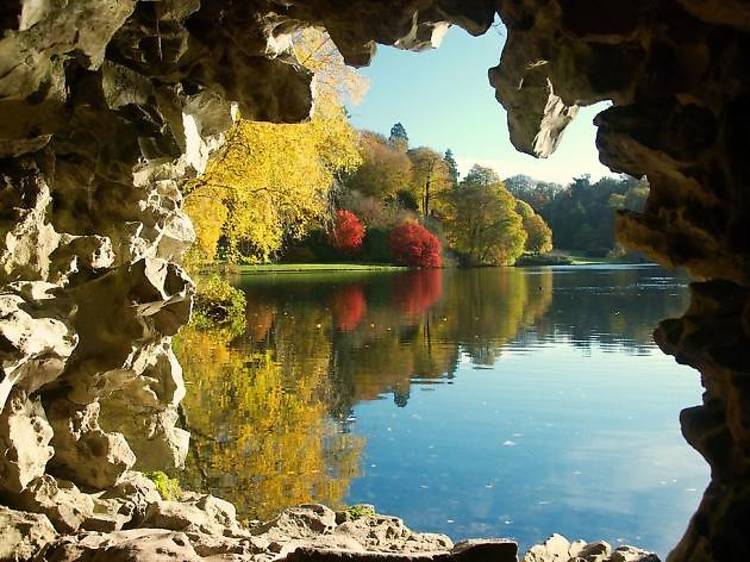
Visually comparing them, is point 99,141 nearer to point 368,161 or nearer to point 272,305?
point 272,305

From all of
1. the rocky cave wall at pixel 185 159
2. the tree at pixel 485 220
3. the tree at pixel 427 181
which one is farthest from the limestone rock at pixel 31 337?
the tree at pixel 427 181

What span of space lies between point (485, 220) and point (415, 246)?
15.2 ft

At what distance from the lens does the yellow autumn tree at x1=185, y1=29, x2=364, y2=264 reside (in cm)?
1305

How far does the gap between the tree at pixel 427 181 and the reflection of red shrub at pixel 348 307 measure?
15.4 meters

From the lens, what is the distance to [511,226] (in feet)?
130

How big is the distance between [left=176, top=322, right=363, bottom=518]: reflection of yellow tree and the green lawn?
27.7m

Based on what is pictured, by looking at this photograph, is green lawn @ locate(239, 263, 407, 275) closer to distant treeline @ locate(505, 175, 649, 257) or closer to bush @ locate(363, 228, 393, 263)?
bush @ locate(363, 228, 393, 263)

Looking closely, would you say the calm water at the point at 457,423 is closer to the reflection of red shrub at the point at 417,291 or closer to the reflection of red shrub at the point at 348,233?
the reflection of red shrub at the point at 417,291

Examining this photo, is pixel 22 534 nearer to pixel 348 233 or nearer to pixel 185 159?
pixel 185 159

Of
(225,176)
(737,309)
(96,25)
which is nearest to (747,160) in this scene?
(737,309)

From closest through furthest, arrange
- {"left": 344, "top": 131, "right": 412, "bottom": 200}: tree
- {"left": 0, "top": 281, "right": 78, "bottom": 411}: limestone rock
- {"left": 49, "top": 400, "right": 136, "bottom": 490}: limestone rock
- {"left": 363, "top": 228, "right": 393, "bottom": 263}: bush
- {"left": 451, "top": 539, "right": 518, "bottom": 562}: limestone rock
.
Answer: {"left": 451, "top": 539, "right": 518, "bottom": 562}: limestone rock < {"left": 0, "top": 281, "right": 78, "bottom": 411}: limestone rock < {"left": 49, "top": 400, "right": 136, "bottom": 490}: limestone rock < {"left": 344, "top": 131, "right": 412, "bottom": 200}: tree < {"left": 363, "top": 228, "right": 393, "bottom": 263}: bush

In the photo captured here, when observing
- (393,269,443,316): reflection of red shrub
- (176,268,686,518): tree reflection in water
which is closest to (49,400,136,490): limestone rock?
(176,268,686,518): tree reflection in water

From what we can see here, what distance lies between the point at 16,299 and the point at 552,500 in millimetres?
4706

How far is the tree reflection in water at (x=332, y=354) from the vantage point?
7.07 meters
